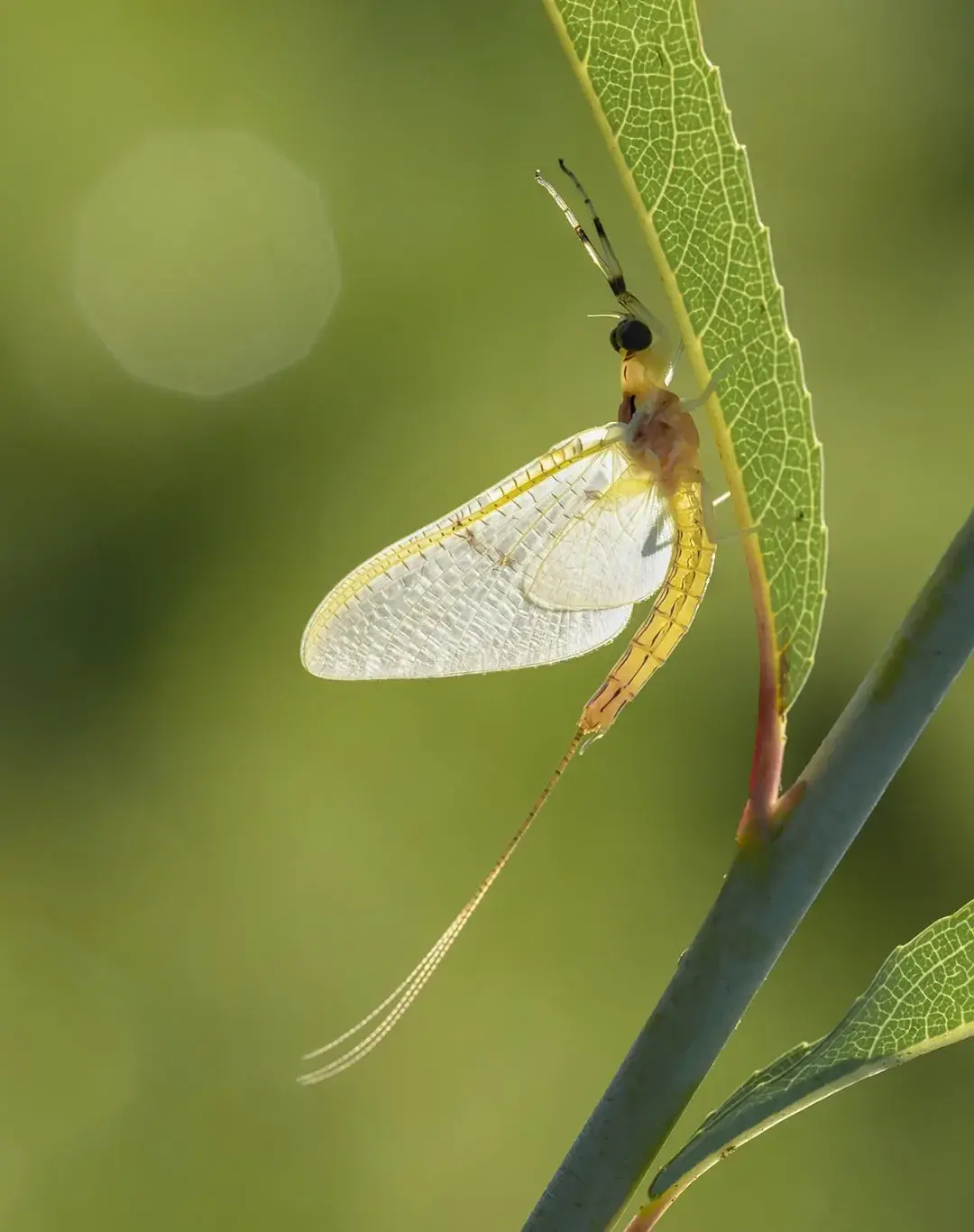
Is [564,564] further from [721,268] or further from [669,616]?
[721,268]

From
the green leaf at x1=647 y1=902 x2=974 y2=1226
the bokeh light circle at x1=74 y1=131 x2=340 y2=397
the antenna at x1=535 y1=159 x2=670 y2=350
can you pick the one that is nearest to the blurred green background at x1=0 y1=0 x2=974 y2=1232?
the bokeh light circle at x1=74 y1=131 x2=340 y2=397

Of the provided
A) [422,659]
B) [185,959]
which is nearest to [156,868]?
[185,959]

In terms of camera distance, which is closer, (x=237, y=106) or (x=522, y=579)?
(x=522, y=579)

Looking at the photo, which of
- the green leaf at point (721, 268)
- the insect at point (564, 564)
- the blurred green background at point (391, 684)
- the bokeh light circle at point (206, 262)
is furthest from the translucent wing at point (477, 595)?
the bokeh light circle at point (206, 262)

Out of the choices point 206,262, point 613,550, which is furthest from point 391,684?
point 613,550

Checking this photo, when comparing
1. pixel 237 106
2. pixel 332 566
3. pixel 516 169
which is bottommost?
pixel 332 566

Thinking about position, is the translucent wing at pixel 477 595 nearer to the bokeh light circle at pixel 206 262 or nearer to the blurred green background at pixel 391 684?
the blurred green background at pixel 391 684

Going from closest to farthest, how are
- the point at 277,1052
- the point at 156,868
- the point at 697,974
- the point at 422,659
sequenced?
the point at 697,974, the point at 422,659, the point at 277,1052, the point at 156,868

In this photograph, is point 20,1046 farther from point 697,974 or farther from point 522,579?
point 697,974
